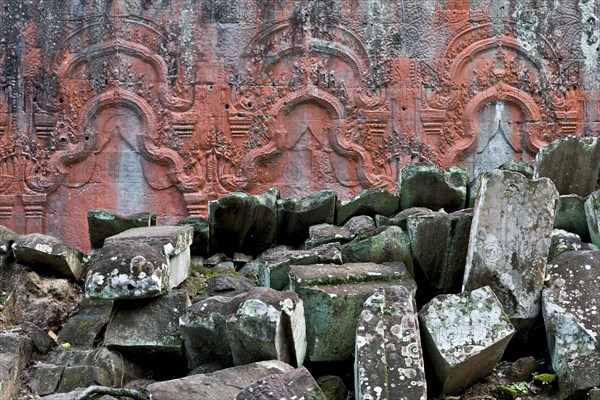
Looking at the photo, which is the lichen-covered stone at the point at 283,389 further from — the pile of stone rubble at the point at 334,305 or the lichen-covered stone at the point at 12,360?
the lichen-covered stone at the point at 12,360

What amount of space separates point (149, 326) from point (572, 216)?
287 cm

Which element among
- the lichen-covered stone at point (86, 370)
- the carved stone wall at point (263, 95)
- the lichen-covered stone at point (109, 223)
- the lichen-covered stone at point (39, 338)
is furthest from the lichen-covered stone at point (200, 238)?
the carved stone wall at point (263, 95)

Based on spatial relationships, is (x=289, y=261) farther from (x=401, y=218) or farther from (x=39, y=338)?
(x=39, y=338)

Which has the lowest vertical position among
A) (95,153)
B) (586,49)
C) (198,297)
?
(198,297)

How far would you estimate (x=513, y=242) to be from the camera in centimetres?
696

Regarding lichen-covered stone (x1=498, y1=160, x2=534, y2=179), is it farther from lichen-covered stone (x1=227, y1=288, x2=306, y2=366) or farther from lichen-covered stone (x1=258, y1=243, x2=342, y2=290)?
lichen-covered stone (x1=227, y1=288, x2=306, y2=366)

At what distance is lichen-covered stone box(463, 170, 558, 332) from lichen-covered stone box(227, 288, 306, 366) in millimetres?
1175

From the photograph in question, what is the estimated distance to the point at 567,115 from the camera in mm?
14188

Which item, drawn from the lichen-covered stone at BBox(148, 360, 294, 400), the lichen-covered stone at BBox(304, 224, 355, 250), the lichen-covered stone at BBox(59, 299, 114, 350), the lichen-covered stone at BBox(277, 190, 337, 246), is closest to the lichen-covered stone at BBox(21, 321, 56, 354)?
the lichen-covered stone at BBox(59, 299, 114, 350)

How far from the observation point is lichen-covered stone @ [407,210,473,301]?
293 inches

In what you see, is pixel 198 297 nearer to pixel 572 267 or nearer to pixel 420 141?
pixel 572 267

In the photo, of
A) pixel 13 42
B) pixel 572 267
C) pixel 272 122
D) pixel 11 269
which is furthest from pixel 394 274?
pixel 13 42

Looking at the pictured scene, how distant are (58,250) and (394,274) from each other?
8.02 ft

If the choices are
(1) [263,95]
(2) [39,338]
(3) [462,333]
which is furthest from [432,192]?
(1) [263,95]
